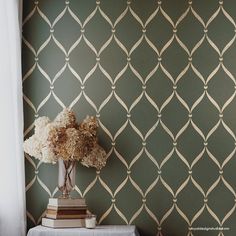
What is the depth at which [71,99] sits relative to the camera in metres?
3.65

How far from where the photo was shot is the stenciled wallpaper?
3566 mm

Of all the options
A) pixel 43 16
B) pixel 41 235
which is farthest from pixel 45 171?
pixel 43 16

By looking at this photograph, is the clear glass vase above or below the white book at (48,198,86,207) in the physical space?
above

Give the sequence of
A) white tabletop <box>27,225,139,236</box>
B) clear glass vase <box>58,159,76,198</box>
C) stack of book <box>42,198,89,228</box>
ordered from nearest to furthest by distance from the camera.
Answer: white tabletop <box>27,225,139,236</box> < stack of book <box>42,198,89,228</box> < clear glass vase <box>58,159,76,198</box>

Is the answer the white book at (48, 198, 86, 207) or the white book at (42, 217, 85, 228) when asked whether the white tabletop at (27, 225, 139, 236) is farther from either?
the white book at (48, 198, 86, 207)

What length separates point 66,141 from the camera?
129 inches

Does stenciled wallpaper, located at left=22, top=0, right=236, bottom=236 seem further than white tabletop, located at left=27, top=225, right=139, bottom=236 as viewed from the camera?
Yes

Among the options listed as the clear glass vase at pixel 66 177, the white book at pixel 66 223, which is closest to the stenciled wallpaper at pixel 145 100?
the clear glass vase at pixel 66 177

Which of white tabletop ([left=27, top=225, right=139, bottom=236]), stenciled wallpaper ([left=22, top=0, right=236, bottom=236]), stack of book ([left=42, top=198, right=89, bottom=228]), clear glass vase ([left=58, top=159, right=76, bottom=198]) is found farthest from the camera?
stenciled wallpaper ([left=22, top=0, right=236, bottom=236])

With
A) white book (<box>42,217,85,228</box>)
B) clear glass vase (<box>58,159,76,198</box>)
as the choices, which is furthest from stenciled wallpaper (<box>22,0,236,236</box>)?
white book (<box>42,217,85,228</box>)

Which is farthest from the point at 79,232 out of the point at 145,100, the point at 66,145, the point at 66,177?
the point at 145,100

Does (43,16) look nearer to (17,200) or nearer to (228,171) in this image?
(17,200)

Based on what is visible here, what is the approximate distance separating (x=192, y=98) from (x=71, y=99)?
32.0 inches

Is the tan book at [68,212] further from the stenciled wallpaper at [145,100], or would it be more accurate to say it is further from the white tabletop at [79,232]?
the stenciled wallpaper at [145,100]
